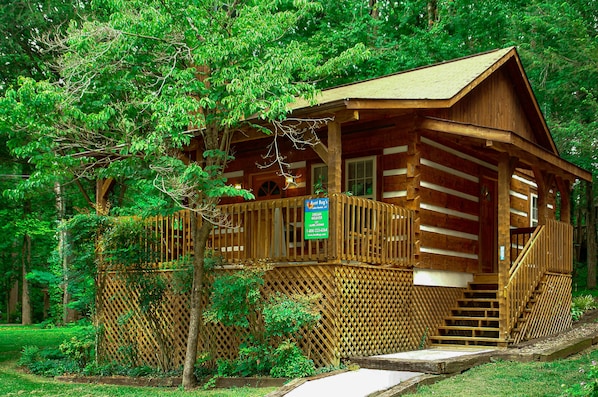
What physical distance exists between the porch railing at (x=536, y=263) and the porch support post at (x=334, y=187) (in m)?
3.86

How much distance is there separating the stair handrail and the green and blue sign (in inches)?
161

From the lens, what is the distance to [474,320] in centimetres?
1426

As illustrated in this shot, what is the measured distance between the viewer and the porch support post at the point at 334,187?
38.4 feet

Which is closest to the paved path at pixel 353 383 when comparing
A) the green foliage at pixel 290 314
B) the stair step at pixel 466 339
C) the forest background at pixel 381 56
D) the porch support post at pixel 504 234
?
the green foliage at pixel 290 314

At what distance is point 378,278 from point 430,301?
6.53 ft

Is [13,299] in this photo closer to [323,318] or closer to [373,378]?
[323,318]

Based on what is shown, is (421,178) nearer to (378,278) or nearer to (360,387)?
(378,278)

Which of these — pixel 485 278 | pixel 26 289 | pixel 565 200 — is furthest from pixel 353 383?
pixel 26 289

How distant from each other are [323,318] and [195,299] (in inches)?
87.4

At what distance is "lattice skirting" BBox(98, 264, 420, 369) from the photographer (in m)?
11.8

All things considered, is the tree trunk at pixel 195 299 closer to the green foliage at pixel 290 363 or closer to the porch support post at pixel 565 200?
the green foliage at pixel 290 363

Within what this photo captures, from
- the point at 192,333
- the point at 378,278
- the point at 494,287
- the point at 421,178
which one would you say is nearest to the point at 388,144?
the point at 421,178

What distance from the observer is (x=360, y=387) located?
10.0m

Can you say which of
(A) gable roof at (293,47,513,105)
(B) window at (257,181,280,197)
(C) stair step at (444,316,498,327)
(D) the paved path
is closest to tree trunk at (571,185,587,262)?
(A) gable roof at (293,47,513,105)
